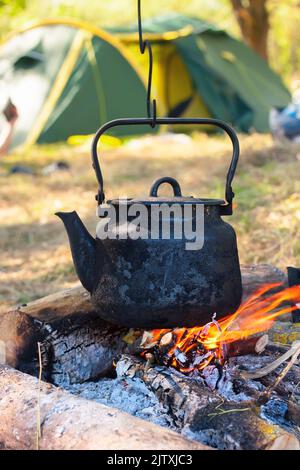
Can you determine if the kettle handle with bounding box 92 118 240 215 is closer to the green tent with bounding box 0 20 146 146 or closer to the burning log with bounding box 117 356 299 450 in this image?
the burning log with bounding box 117 356 299 450

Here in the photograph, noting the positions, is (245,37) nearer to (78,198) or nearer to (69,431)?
(78,198)

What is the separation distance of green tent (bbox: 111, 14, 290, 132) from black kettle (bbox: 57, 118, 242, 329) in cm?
739

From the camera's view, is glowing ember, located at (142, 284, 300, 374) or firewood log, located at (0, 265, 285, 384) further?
firewood log, located at (0, 265, 285, 384)

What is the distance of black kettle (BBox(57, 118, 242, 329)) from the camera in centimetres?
204

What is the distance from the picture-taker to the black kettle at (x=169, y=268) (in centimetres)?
204

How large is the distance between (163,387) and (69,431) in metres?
0.41

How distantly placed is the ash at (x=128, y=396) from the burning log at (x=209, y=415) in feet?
0.08

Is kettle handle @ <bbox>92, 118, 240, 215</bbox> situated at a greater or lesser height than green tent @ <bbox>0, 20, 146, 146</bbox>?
lesser

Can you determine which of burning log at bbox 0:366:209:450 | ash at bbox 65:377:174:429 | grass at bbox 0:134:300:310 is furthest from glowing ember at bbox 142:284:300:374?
grass at bbox 0:134:300:310

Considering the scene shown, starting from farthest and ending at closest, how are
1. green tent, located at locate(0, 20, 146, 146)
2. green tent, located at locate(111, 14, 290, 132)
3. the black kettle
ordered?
green tent, located at locate(111, 14, 290, 132), green tent, located at locate(0, 20, 146, 146), the black kettle

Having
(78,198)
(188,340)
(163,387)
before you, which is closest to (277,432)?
(163,387)

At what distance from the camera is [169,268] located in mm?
2045

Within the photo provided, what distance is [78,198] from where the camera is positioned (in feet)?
20.6

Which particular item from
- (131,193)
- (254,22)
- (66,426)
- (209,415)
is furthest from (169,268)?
(254,22)
